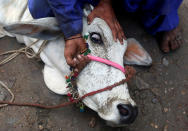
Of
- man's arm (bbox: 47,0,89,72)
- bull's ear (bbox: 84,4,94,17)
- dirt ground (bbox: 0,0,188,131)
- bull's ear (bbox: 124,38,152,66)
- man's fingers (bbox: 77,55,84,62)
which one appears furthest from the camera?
bull's ear (bbox: 124,38,152,66)

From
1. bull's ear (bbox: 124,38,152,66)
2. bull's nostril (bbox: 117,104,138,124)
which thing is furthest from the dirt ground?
bull's nostril (bbox: 117,104,138,124)

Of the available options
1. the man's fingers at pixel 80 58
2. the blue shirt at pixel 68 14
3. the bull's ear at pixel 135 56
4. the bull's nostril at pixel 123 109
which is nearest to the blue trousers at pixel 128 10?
the blue shirt at pixel 68 14

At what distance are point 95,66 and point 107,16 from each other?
0.44 meters

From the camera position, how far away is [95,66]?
58.8 inches

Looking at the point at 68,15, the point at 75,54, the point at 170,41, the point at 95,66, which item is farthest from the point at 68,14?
the point at 170,41

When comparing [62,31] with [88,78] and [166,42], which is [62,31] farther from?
[166,42]

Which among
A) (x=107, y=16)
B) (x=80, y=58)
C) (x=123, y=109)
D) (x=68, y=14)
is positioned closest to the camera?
(x=123, y=109)

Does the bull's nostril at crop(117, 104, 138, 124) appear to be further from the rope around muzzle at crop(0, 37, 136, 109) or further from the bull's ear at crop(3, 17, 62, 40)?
the bull's ear at crop(3, 17, 62, 40)

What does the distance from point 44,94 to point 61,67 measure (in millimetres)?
357

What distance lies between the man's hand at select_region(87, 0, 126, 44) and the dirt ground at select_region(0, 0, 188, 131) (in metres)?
0.58

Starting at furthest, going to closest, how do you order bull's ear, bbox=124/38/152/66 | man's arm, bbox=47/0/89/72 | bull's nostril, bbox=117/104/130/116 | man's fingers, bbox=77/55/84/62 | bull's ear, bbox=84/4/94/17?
bull's ear, bbox=124/38/152/66 → bull's ear, bbox=84/4/94/17 → man's arm, bbox=47/0/89/72 → man's fingers, bbox=77/55/84/62 → bull's nostril, bbox=117/104/130/116

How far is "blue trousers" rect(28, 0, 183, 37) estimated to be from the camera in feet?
5.18

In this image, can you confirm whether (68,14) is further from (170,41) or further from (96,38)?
(170,41)

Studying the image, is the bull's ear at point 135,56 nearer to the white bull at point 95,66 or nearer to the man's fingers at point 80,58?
the white bull at point 95,66
